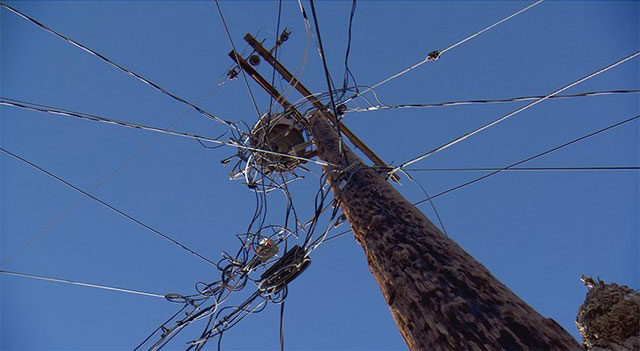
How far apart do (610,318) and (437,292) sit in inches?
41.4

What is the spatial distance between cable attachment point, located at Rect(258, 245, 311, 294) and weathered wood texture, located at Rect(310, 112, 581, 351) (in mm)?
833

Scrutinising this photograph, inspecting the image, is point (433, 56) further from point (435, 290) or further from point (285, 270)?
point (435, 290)

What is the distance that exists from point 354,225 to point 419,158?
4.15 feet

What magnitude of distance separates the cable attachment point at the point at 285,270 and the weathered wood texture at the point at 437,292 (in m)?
0.83

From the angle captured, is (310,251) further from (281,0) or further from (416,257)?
(281,0)

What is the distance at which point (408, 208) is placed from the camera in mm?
2031

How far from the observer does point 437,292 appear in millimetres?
1396

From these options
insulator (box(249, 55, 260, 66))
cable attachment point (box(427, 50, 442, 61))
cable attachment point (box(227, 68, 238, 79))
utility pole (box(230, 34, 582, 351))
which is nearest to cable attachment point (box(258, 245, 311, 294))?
utility pole (box(230, 34, 582, 351))

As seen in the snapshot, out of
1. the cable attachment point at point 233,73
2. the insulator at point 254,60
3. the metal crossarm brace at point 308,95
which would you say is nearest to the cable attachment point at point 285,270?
the metal crossarm brace at point 308,95

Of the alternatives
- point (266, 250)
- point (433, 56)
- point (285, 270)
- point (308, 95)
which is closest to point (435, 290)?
point (285, 270)

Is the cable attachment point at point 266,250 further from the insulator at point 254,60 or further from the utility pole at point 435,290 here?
the insulator at point 254,60

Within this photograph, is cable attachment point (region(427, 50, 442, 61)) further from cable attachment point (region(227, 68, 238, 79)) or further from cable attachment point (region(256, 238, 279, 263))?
cable attachment point (region(227, 68, 238, 79))

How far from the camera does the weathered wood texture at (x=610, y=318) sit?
5.35ft

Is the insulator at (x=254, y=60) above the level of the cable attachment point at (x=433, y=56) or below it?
above
